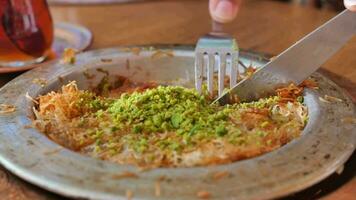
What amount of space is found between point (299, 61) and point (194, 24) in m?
0.74

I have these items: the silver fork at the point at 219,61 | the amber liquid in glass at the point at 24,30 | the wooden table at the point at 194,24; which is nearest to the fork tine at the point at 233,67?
the silver fork at the point at 219,61

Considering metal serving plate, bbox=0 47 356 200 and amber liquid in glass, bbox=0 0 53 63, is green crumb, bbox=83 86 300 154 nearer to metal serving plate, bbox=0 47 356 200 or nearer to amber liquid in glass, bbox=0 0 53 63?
metal serving plate, bbox=0 47 356 200

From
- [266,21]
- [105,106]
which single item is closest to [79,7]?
[266,21]

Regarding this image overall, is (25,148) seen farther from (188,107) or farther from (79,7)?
(79,7)

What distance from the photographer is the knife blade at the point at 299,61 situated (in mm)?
1002

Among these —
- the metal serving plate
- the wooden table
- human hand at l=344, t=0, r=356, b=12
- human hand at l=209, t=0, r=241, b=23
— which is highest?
human hand at l=344, t=0, r=356, b=12

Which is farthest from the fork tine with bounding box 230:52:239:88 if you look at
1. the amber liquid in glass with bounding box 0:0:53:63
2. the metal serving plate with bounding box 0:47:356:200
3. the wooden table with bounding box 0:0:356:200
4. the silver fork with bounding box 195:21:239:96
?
the amber liquid in glass with bounding box 0:0:53:63

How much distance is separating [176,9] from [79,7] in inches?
14.3

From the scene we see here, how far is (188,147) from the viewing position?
0.84 metres

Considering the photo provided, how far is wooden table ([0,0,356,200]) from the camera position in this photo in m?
1.42

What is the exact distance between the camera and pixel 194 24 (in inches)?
67.6

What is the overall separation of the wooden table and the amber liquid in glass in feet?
0.21

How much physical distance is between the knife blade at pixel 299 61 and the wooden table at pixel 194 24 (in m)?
0.19

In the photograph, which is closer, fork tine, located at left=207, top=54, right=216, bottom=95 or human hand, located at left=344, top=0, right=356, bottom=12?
human hand, located at left=344, top=0, right=356, bottom=12
